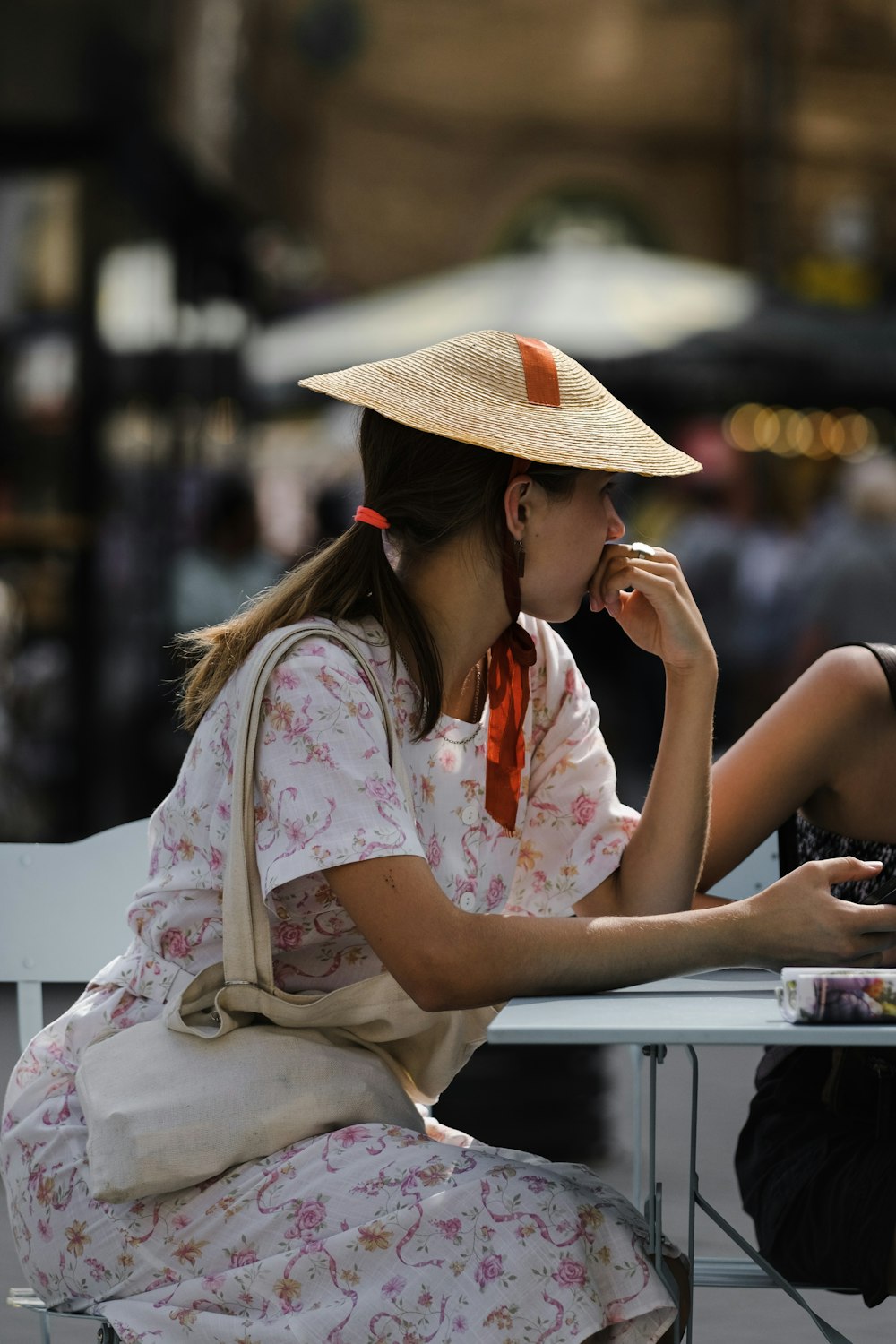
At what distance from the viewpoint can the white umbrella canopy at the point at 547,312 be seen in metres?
9.67

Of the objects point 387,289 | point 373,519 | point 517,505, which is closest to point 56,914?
point 373,519

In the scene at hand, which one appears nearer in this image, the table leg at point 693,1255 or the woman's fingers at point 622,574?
the table leg at point 693,1255

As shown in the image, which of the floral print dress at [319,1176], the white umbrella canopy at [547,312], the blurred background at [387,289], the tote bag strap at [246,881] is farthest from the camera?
the white umbrella canopy at [547,312]

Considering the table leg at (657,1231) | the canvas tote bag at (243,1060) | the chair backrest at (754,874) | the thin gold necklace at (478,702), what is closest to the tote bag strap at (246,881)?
the canvas tote bag at (243,1060)

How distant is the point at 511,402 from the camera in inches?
95.0

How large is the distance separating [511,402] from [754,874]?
39.8 inches

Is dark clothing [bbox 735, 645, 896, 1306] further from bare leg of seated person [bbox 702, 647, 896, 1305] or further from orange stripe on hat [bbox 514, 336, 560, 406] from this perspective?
orange stripe on hat [bbox 514, 336, 560, 406]

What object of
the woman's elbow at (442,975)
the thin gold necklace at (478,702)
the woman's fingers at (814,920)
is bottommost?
the woman's elbow at (442,975)

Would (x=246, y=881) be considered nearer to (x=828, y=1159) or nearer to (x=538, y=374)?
(x=538, y=374)

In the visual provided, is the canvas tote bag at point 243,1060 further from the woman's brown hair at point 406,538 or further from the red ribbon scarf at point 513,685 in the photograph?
the red ribbon scarf at point 513,685

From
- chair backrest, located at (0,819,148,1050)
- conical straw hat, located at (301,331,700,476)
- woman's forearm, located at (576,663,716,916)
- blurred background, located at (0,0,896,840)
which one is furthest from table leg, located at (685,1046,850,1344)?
blurred background, located at (0,0,896,840)

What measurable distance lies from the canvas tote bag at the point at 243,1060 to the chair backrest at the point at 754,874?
34.4 inches

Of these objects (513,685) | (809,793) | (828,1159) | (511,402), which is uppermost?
(511,402)

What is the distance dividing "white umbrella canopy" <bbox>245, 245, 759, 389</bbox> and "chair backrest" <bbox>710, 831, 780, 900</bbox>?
261 inches
